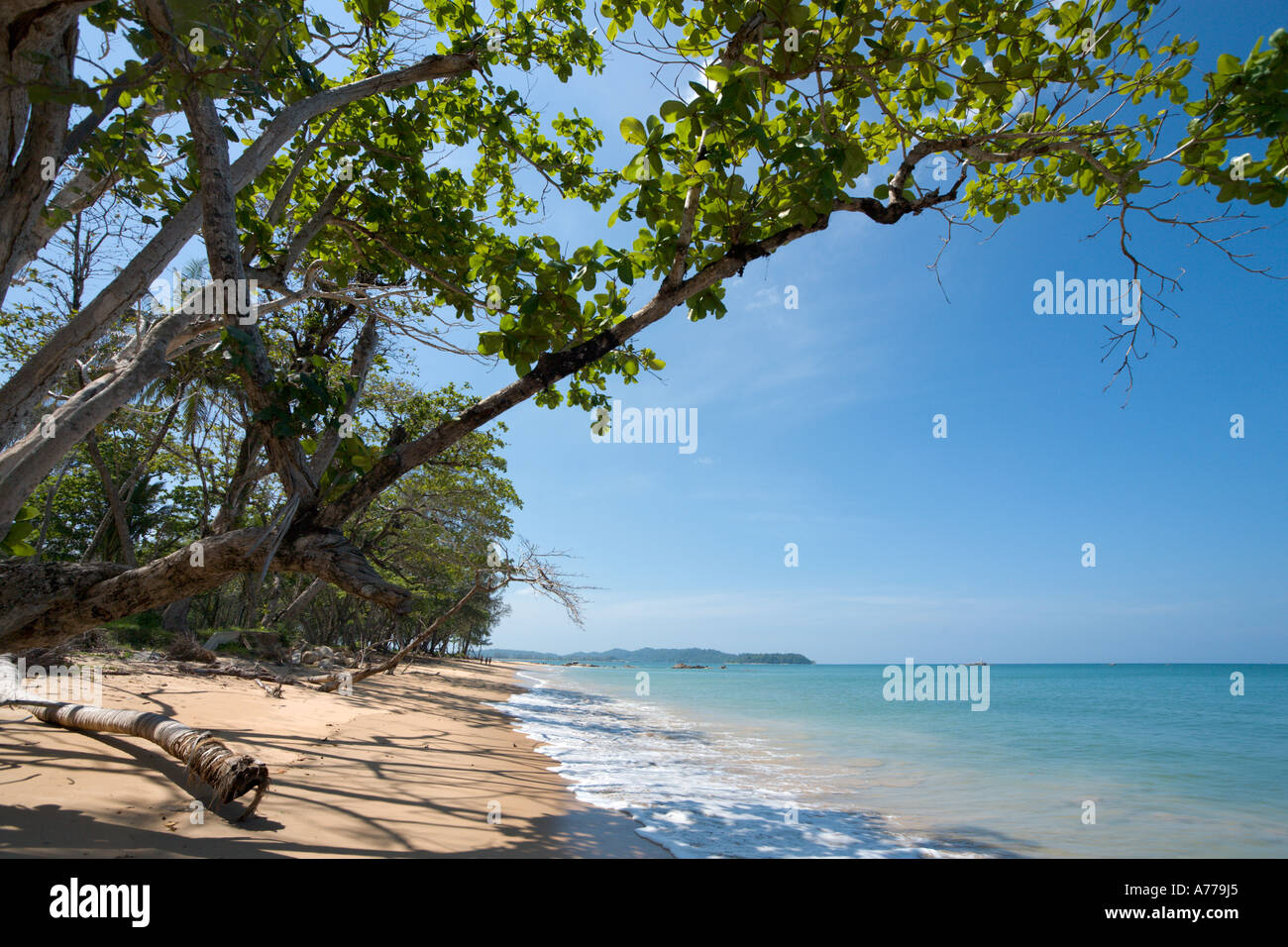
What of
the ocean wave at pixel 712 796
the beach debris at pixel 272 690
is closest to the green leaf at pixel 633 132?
the ocean wave at pixel 712 796

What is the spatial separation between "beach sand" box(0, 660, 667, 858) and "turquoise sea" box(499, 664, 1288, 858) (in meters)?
1.13

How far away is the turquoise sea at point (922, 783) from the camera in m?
7.17

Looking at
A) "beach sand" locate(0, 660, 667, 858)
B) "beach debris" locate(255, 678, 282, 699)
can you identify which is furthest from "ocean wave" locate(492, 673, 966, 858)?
"beach debris" locate(255, 678, 282, 699)

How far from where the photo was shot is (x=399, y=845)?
437cm

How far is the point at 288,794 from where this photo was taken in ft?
16.8

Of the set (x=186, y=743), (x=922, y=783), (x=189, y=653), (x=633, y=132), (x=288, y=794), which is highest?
(x=633, y=132)

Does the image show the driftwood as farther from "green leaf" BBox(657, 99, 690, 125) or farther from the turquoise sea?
"green leaf" BBox(657, 99, 690, 125)

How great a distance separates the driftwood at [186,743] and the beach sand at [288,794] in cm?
15

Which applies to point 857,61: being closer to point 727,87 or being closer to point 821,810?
point 727,87

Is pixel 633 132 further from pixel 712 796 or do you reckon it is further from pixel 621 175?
pixel 712 796

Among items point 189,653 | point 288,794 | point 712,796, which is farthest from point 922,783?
point 189,653

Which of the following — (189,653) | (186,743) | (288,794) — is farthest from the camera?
(189,653)

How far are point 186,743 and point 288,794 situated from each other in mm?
1021
